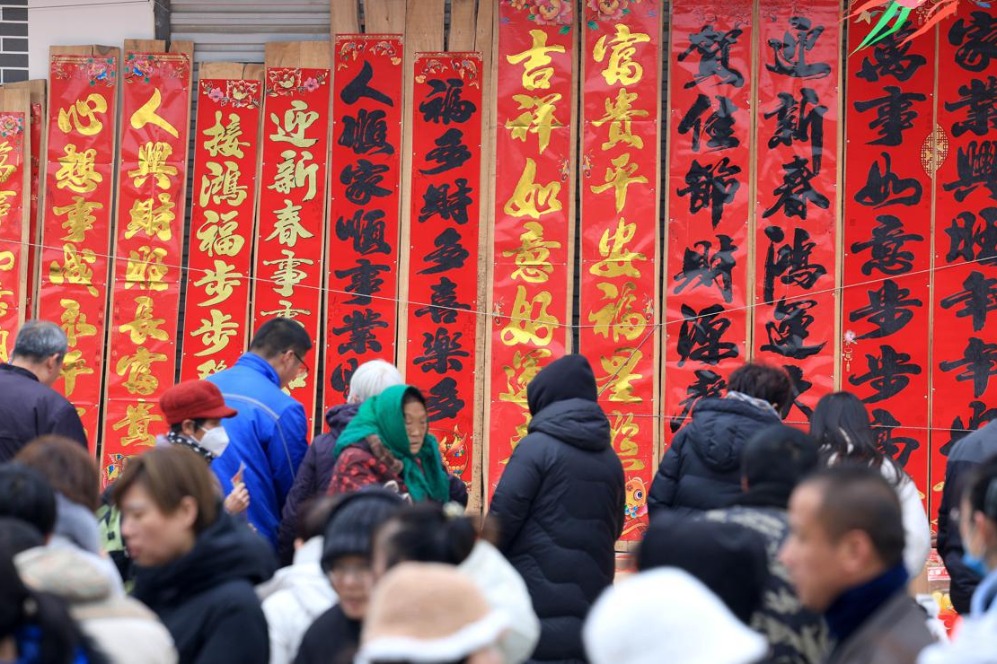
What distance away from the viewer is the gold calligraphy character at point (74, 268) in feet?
26.7

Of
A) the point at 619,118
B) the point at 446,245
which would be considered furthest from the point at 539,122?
the point at 446,245

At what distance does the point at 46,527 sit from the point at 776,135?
5756mm

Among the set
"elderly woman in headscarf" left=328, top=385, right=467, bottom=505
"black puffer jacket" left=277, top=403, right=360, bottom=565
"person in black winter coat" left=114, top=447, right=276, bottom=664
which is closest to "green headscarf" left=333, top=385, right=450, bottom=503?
"elderly woman in headscarf" left=328, top=385, right=467, bottom=505

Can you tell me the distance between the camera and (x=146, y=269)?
8.13m

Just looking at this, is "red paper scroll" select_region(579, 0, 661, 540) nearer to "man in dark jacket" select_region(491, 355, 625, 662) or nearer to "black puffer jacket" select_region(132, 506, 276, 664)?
"man in dark jacket" select_region(491, 355, 625, 662)

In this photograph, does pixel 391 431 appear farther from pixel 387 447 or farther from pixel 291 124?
pixel 291 124

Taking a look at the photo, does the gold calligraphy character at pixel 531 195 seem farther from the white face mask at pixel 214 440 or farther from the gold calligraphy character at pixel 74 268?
the white face mask at pixel 214 440

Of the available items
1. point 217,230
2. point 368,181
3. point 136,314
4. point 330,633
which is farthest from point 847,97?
point 330,633

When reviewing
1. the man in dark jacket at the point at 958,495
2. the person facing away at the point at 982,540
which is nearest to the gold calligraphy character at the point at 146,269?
the man in dark jacket at the point at 958,495

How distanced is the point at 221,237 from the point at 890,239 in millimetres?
3969

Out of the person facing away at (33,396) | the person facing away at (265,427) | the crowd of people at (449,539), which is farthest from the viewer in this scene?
the person facing away at (265,427)

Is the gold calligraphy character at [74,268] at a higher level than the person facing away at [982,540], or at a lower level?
higher

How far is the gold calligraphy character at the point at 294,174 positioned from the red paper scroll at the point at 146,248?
1.92ft

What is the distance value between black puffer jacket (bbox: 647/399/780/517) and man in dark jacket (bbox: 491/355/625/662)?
27 cm
